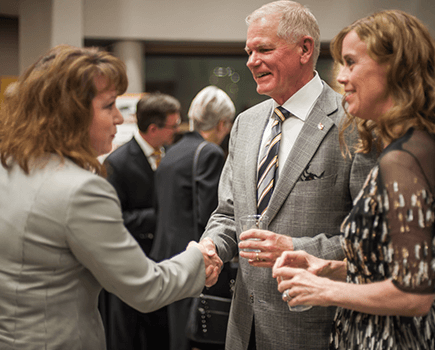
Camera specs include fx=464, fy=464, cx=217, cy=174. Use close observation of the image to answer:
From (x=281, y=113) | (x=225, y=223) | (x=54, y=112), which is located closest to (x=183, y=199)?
(x=225, y=223)

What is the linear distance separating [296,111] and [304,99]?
0.20 feet

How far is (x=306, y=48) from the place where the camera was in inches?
77.7

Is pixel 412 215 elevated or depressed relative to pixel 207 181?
elevated

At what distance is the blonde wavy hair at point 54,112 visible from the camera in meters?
1.36

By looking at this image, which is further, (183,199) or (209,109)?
(209,109)

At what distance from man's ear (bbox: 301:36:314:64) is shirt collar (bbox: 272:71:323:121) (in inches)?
3.9

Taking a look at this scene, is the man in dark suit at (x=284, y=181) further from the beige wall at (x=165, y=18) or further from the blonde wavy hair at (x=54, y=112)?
the beige wall at (x=165, y=18)

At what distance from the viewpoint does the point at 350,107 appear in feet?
4.73

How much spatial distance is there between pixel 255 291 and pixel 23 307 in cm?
87

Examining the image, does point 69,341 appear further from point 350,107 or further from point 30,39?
point 30,39

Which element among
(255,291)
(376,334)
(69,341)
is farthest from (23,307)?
(376,334)

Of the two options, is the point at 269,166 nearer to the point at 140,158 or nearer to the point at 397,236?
the point at 397,236

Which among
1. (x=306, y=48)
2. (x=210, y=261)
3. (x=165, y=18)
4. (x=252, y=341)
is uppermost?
(x=165, y=18)

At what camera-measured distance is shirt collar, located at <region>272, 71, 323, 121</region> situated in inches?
75.6
